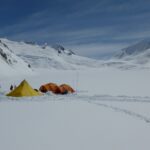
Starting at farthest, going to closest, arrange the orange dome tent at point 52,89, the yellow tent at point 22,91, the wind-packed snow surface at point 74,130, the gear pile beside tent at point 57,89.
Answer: the orange dome tent at point 52,89 → the gear pile beside tent at point 57,89 → the yellow tent at point 22,91 → the wind-packed snow surface at point 74,130

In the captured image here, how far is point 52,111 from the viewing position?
17156 mm

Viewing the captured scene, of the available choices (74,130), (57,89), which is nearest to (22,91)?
(57,89)

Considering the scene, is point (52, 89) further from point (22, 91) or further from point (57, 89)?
point (22, 91)

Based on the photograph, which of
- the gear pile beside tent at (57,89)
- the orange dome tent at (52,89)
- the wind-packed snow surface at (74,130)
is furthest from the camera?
the orange dome tent at (52,89)

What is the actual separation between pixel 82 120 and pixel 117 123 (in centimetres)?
173

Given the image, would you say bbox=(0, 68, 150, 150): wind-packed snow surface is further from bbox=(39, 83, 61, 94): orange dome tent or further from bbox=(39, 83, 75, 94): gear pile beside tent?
bbox=(39, 83, 61, 94): orange dome tent

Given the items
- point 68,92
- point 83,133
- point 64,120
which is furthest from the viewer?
point 68,92

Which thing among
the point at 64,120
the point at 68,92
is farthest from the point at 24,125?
the point at 68,92

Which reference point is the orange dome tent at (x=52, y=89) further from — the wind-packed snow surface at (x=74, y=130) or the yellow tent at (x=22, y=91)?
the wind-packed snow surface at (x=74, y=130)

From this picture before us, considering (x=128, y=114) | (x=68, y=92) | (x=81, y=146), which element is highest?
(x=68, y=92)

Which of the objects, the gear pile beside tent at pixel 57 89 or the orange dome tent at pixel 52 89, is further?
the orange dome tent at pixel 52 89

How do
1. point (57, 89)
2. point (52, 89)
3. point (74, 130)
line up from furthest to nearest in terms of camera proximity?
point (52, 89), point (57, 89), point (74, 130)

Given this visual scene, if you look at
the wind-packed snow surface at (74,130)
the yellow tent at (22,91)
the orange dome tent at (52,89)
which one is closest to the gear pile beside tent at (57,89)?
the orange dome tent at (52,89)

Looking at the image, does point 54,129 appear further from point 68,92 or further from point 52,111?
point 68,92
